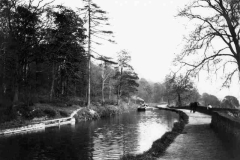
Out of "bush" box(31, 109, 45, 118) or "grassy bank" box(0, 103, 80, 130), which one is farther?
"bush" box(31, 109, 45, 118)

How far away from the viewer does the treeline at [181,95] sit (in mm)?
22167

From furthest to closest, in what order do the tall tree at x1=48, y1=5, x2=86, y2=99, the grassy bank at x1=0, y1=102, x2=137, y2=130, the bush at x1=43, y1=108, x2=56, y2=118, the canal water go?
the bush at x1=43, y1=108, x2=56, y2=118 → the tall tree at x1=48, y1=5, x2=86, y2=99 → the grassy bank at x1=0, y1=102, x2=137, y2=130 → the canal water

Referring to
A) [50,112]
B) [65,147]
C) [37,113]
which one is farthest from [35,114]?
[65,147]

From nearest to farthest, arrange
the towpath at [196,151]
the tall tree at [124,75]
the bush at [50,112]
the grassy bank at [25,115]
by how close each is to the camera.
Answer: the towpath at [196,151]
the grassy bank at [25,115]
the bush at [50,112]
the tall tree at [124,75]

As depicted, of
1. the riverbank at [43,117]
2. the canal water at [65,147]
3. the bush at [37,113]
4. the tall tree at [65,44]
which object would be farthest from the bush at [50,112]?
the canal water at [65,147]

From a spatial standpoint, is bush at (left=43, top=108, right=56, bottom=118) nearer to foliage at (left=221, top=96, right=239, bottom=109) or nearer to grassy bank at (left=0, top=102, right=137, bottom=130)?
grassy bank at (left=0, top=102, right=137, bottom=130)

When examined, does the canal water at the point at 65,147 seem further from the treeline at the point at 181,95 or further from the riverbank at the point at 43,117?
the treeline at the point at 181,95

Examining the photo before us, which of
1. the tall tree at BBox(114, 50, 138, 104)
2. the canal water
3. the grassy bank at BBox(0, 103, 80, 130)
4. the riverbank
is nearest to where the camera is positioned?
the canal water

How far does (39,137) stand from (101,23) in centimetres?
2363

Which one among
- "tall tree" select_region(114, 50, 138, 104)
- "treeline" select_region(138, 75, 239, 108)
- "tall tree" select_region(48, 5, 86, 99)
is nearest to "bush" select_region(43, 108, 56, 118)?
"tall tree" select_region(48, 5, 86, 99)

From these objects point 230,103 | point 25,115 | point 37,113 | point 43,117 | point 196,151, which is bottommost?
A: point 196,151

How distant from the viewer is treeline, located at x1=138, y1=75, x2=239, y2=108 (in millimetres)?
22167

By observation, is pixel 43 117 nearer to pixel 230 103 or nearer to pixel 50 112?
pixel 50 112

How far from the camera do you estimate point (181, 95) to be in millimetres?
94875
